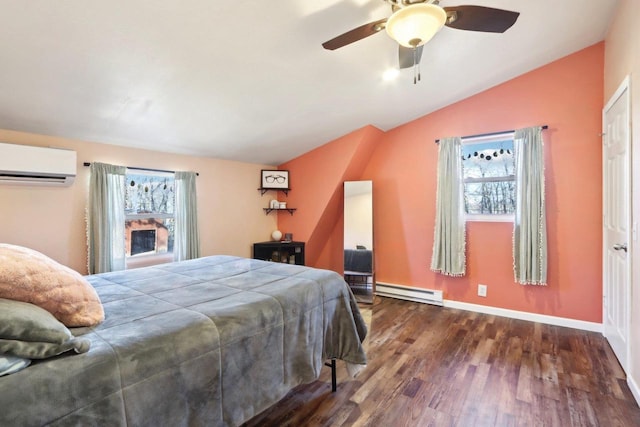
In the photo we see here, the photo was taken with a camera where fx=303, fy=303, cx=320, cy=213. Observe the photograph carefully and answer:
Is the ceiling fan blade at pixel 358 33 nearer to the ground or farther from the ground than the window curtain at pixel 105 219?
farther from the ground

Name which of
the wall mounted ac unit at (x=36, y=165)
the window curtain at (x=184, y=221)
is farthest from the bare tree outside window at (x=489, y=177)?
the wall mounted ac unit at (x=36, y=165)

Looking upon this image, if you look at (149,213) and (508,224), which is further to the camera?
(149,213)

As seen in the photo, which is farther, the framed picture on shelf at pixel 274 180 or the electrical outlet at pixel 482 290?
the framed picture on shelf at pixel 274 180

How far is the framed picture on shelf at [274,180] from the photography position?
462cm

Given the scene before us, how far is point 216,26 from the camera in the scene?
6.23ft

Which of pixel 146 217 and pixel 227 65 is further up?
pixel 227 65

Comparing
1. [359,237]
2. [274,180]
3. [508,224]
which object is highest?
[274,180]

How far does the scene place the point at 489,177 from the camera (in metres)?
3.59

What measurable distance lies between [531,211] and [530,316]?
1.15m

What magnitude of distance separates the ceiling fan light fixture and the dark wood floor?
2126 mm

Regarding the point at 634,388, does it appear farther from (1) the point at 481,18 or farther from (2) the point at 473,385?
(1) the point at 481,18

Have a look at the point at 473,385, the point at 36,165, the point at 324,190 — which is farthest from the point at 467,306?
the point at 36,165

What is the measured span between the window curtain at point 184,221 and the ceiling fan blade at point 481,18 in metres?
3.19

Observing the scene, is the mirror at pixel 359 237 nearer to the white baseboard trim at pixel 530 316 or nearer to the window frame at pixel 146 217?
the white baseboard trim at pixel 530 316
